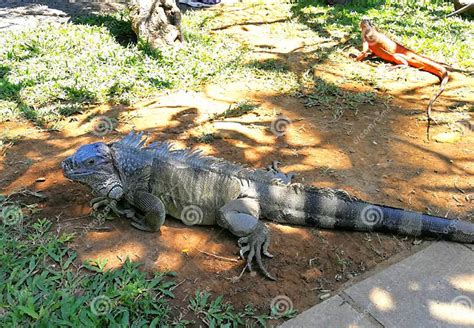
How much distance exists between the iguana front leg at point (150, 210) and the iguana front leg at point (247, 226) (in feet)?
1.62

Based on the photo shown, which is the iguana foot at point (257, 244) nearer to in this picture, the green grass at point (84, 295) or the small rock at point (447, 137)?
the green grass at point (84, 295)

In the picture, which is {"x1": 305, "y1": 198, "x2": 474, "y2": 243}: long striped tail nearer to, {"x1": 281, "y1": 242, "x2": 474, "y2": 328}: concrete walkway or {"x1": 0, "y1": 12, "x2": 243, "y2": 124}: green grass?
{"x1": 281, "y1": 242, "x2": 474, "y2": 328}: concrete walkway

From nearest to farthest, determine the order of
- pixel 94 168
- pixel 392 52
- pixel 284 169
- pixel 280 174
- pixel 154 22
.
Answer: pixel 94 168, pixel 280 174, pixel 284 169, pixel 392 52, pixel 154 22

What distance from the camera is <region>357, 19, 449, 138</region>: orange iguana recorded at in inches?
267

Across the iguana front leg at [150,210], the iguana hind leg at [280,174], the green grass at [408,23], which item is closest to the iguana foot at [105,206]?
the iguana front leg at [150,210]

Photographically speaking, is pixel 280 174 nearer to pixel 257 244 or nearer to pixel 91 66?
pixel 257 244

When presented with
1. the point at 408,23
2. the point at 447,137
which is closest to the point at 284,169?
the point at 447,137

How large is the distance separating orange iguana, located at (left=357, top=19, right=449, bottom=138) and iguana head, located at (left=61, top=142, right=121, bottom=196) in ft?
17.1

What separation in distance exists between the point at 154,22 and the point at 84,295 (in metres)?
5.76

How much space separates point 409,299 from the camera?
123 inches

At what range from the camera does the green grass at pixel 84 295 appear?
287 centimetres

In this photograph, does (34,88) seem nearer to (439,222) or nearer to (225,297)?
(225,297)

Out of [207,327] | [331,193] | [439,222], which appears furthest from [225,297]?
[439,222]

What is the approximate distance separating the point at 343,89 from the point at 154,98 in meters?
2.78
